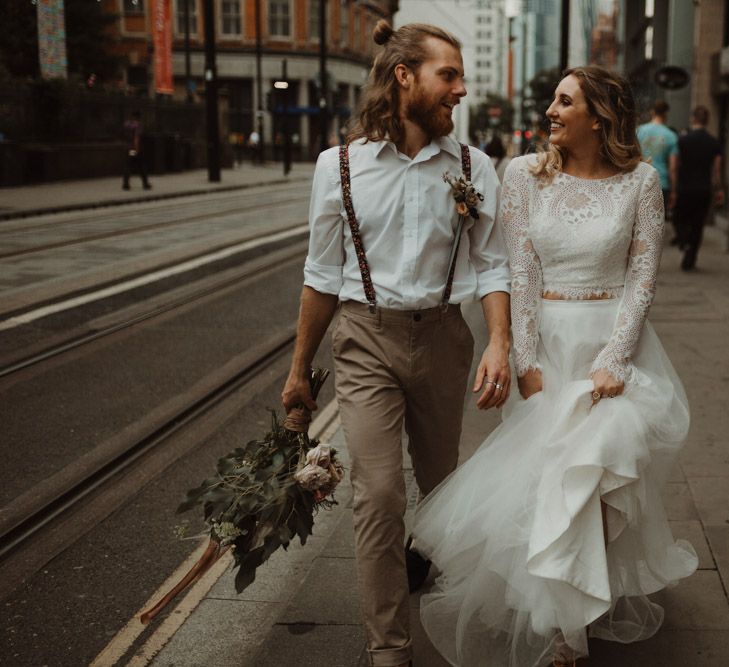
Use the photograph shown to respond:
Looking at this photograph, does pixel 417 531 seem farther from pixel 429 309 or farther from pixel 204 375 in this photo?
pixel 204 375

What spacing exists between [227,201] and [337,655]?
22.3m

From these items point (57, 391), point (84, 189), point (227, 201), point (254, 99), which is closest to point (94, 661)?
point (57, 391)

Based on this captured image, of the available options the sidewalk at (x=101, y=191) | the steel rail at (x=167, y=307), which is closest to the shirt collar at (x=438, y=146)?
the steel rail at (x=167, y=307)

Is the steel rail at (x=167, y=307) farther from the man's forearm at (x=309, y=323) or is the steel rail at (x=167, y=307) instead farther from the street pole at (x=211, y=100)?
the street pole at (x=211, y=100)

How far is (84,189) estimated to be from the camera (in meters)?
26.8

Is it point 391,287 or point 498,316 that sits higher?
point 391,287

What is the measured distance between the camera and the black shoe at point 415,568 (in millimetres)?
3602

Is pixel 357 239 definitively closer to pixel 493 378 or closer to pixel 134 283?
pixel 493 378

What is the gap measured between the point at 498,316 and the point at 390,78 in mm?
755

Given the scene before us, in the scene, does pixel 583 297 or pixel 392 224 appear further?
pixel 583 297

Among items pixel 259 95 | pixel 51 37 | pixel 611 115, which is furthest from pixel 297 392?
pixel 259 95

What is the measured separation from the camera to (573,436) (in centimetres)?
291

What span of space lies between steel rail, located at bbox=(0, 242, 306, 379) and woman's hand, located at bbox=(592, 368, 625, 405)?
518 cm

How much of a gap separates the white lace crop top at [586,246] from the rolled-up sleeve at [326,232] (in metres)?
0.54
